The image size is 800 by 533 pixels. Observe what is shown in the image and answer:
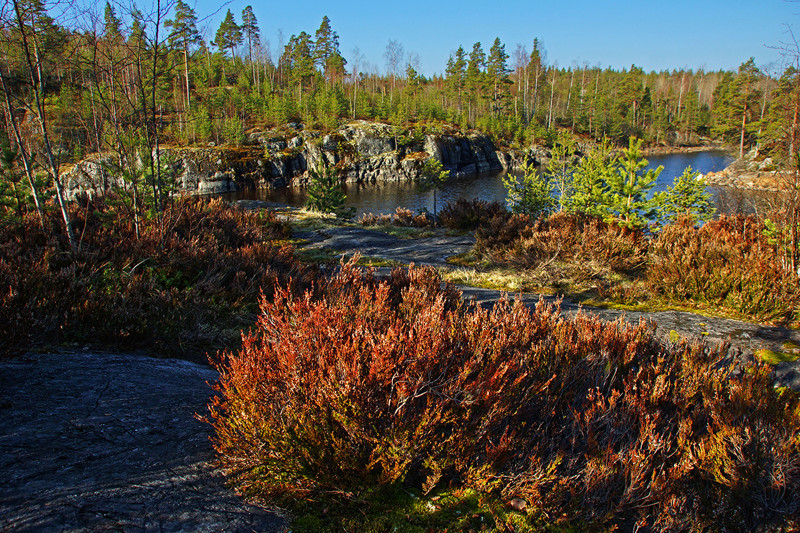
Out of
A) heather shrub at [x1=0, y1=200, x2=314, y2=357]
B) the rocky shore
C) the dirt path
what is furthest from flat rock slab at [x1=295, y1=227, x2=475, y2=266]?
the rocky shore

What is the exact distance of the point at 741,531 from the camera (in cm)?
184

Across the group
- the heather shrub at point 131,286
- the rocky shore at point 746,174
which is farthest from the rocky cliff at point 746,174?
the heather shrub at point 131,286

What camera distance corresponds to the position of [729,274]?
5531 millimetres

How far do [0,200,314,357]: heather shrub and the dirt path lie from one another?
2.72m

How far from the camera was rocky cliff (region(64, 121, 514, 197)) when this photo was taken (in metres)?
41.2

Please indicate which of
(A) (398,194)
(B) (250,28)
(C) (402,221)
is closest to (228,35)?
(B) (250,28)

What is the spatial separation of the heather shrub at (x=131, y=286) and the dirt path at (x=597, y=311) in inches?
107

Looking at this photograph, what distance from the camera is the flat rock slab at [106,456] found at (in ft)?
5.02

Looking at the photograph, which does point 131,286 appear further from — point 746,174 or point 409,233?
point 746,174

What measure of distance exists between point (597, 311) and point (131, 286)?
17.4 ft

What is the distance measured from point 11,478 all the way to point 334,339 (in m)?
1.37

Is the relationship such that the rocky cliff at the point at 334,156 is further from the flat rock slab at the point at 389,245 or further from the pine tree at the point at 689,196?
the pine tree at the point at 689,196

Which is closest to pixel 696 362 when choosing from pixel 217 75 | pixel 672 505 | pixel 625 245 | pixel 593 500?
pixel 672 505

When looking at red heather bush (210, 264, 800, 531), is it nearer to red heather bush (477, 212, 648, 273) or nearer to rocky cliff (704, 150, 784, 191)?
red heather bush (477, 212, 648, 273)
